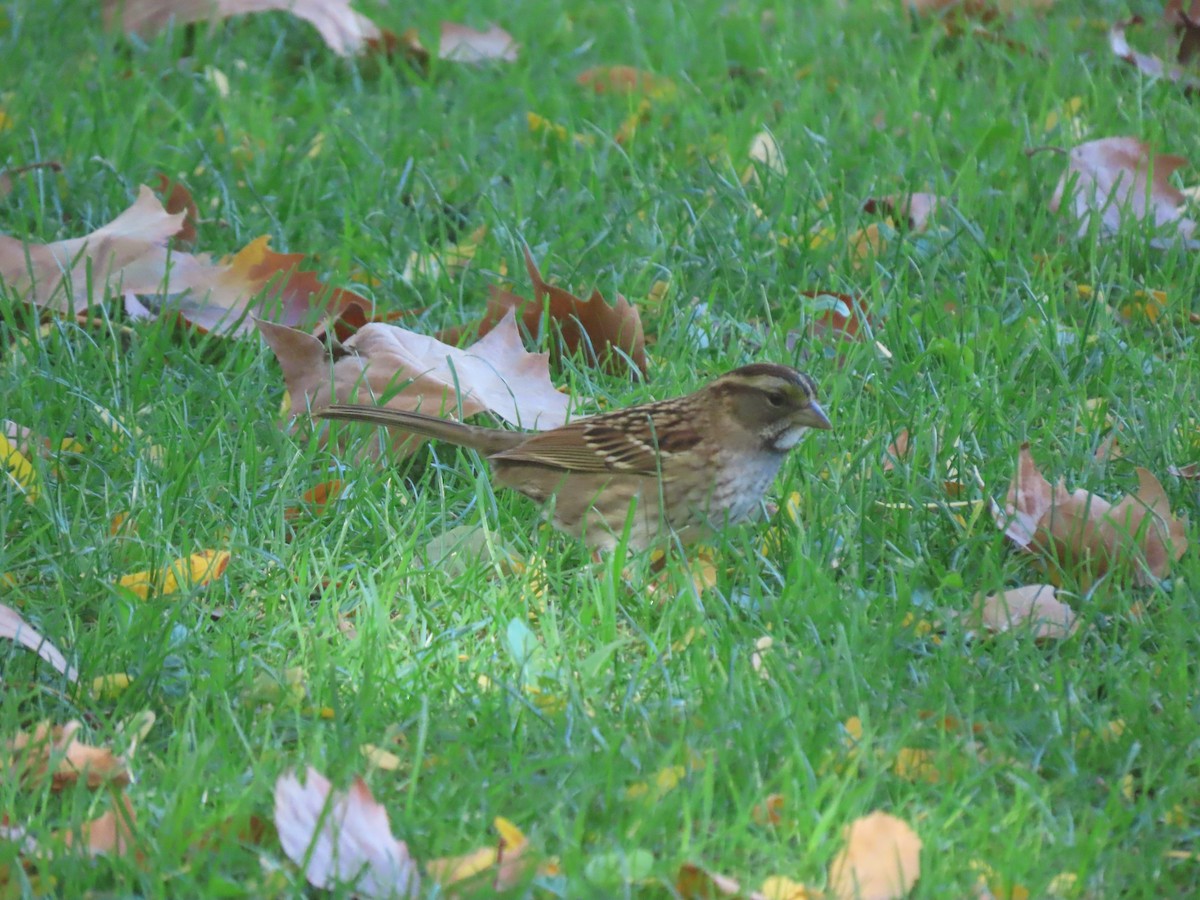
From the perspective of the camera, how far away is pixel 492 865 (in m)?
3.03

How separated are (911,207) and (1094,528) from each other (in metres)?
2.17

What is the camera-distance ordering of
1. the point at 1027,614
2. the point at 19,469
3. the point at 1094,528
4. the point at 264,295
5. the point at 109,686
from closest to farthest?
the point at 109,686 → the point at 1027,614 → the point at 1094,528 → the point at 19,469 → the point at 264,295

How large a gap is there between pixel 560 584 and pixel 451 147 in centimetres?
299

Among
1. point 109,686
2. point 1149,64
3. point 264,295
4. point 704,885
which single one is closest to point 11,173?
point 264,295

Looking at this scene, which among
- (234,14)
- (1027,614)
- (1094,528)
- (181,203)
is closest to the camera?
(1027,614)

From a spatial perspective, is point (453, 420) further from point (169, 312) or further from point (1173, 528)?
point (1173, 528)

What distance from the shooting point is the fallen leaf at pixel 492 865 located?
2.99 metres

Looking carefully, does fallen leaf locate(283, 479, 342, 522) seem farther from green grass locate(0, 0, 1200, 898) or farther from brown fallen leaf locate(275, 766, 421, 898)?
brown fallen leaf locate(275, 766, 421, 898)

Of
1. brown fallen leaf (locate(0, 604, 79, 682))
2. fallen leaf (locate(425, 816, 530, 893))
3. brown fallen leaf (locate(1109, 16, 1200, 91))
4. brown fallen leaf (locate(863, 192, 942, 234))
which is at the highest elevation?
fallen leaf (locate(425, 816, 530, 893))

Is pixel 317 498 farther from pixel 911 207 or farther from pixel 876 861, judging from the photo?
pixel 911 207

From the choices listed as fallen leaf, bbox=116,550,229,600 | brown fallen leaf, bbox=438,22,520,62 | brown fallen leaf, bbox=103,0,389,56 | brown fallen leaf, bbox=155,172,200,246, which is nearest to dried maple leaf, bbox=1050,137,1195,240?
brown fallen leaf, bbox=438,22,520,62

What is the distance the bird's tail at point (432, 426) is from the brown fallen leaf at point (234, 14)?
11.1 feet

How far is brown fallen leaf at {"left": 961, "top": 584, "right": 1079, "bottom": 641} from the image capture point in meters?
3.91

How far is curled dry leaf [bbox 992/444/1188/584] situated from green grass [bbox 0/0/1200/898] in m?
0.10
